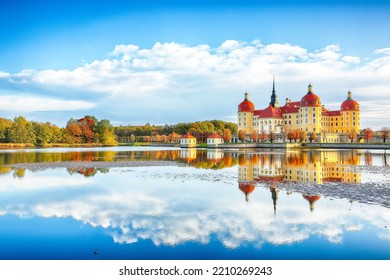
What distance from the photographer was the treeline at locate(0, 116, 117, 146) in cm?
6316

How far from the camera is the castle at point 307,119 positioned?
223 ft

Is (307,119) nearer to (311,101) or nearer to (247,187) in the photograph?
(311,101)

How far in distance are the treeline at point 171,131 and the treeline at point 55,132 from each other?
1391 cm

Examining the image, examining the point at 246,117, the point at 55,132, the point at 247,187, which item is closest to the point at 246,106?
the point at 246,117

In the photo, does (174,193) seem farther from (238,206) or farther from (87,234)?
(87,234)

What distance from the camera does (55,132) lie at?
69938 mm

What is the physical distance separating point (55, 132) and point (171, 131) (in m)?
35.5

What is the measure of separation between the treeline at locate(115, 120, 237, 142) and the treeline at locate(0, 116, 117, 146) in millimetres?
13905

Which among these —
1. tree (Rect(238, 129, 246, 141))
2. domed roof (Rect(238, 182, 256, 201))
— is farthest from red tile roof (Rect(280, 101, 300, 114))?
domed roof (Rect(238, 182, 256, 201))

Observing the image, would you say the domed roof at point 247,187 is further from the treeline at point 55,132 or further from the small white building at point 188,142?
the treeline at point 55,132

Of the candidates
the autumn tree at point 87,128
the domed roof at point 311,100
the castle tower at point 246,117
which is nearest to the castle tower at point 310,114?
the domed roof at point 311,100

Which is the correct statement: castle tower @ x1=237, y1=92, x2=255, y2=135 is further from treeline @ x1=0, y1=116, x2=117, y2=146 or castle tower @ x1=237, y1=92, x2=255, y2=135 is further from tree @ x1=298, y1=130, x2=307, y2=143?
treeline @ x1=0, y1=116, x2=117, y2=146

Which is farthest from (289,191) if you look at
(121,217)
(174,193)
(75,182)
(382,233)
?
(75,182)

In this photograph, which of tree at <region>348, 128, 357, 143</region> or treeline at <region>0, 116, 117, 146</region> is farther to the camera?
tree at <region>348, 128, 357, 143</region>
